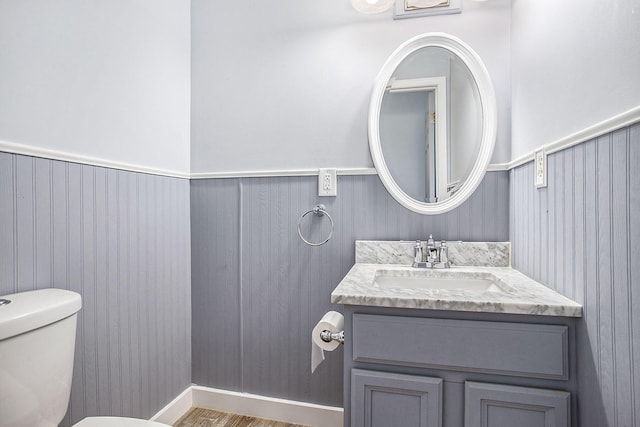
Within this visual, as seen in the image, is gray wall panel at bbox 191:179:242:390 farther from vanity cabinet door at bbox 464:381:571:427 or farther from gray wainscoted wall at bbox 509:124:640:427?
gray wainscoted wall at bbox 509:124:640:427

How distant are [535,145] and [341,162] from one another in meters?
0.77

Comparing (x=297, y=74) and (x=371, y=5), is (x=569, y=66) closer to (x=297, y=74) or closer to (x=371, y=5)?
(x=371, y=5)

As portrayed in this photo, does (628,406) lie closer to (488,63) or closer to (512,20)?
(488,63)

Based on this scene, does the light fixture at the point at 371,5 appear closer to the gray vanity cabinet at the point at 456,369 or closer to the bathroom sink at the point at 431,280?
the bathroom sink at the point at 431,280

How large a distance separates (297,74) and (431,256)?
41.3 inches

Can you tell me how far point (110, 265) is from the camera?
1.33 meters

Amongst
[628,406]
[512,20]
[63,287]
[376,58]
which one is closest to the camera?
[628,406]

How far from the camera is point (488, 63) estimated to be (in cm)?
149

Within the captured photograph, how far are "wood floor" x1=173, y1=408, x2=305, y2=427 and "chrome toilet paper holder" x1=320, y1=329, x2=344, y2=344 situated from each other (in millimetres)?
707

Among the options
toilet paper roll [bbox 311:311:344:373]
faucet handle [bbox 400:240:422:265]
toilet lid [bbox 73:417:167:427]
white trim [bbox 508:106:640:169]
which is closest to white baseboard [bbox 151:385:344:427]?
toilet paper roll [bbox 311:311:344:373]

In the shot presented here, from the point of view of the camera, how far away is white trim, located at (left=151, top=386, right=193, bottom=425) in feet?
5.16

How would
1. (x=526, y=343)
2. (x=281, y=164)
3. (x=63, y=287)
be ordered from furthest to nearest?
(x=281, y=164) → (x=63, y=287) → (x=526, y=343)

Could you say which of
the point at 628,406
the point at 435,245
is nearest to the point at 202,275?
the point at 435,245

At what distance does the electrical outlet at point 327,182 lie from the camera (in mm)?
1621
